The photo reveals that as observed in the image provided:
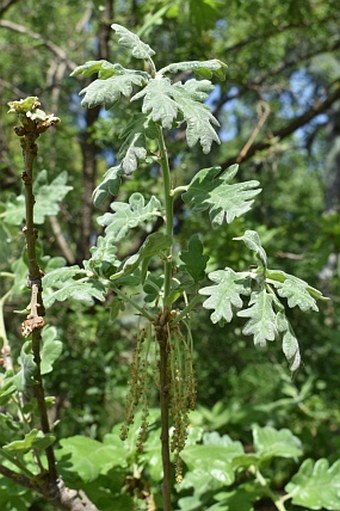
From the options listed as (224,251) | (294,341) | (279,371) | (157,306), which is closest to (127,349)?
(279,371)

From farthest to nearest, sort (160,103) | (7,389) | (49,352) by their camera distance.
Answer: (49,352) → (7,389) → (160,103)

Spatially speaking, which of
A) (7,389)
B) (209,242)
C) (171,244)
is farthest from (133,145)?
(209,242)

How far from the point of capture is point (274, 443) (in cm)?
183

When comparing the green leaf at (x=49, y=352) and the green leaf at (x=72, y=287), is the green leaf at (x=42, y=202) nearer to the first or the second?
the green leaf at (x=49, y=352)

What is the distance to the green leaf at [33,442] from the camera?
1288 mm

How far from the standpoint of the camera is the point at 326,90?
334 centimetres

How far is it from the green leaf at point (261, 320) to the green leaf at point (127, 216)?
0.22 m

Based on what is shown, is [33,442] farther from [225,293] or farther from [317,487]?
[317,487]

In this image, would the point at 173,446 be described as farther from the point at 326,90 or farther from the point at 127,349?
the point at 326,90

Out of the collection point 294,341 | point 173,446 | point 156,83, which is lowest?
point 173,446

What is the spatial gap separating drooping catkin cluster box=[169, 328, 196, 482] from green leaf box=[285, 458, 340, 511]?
535mm

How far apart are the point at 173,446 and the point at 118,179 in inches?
16.6

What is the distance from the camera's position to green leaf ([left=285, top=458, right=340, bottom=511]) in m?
1.59

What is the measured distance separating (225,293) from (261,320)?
69mm
